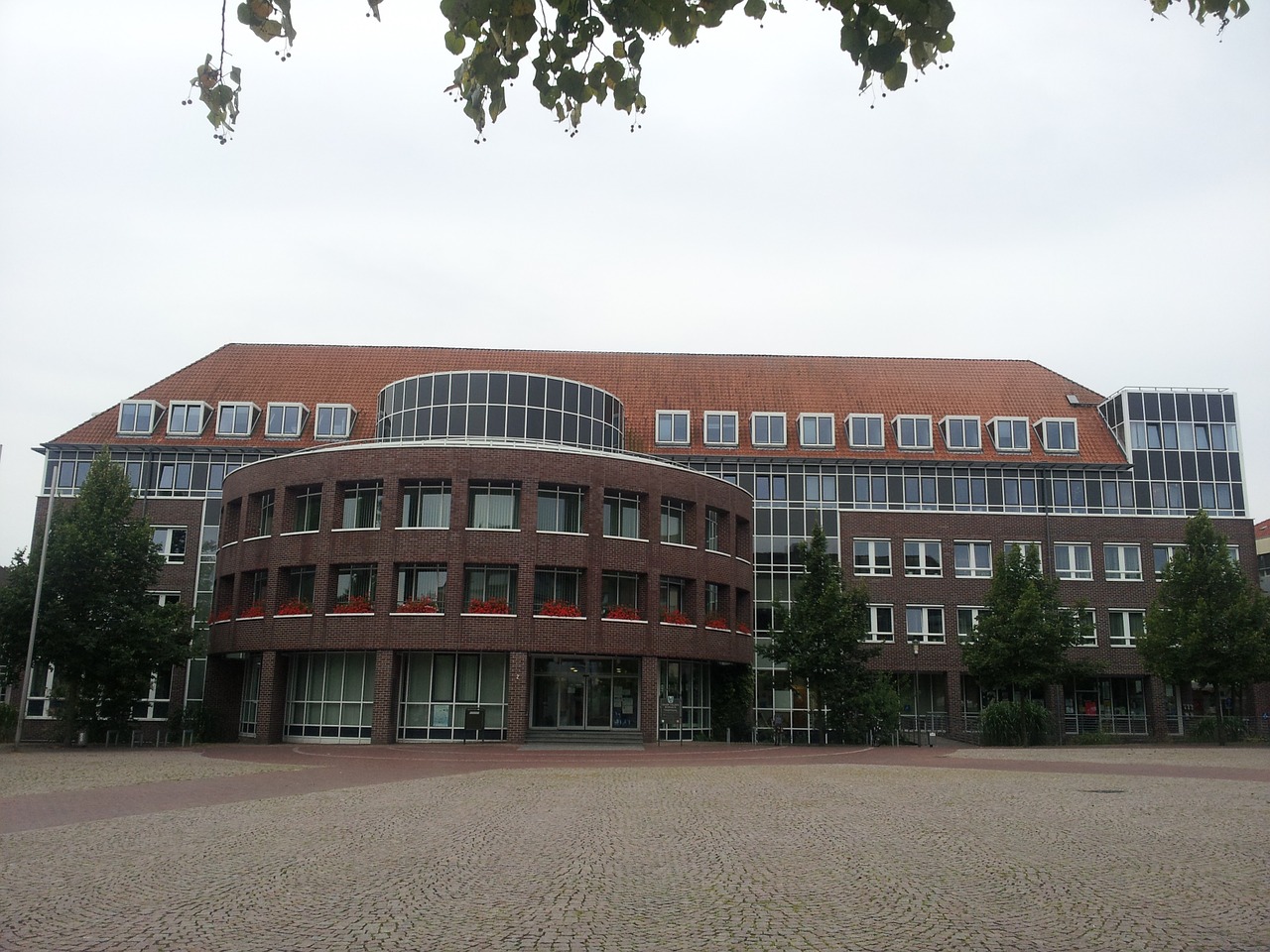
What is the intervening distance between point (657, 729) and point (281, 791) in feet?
66.1

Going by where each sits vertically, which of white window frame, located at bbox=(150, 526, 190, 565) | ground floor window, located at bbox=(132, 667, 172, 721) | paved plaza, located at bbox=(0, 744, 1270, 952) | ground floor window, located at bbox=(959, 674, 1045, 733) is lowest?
paved plaza, located at bbox=(0, 744, 1270, 952)

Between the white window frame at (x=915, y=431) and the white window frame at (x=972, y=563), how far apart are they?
478 centimetres

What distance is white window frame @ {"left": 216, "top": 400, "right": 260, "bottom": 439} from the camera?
5059 cm

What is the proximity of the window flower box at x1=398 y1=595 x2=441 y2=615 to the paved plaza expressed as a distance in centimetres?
1314

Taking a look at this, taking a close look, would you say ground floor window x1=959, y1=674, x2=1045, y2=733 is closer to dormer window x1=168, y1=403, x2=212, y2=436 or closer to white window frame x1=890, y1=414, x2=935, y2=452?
white window frame x1=890, y1=414, x2=935, y2=452

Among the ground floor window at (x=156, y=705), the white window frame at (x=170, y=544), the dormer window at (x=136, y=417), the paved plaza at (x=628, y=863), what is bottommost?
the paved plaza at (x=628, y=863)

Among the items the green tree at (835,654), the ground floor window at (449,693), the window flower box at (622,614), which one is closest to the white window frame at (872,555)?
the green tree at (835,654)

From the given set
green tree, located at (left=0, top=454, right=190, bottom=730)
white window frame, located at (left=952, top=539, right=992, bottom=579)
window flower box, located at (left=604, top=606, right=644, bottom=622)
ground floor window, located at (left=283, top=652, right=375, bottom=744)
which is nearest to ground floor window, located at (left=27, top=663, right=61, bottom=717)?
green tree, located at (left=0, top=454, right=190, bottom=730)

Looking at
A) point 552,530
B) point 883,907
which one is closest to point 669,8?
point 883,907

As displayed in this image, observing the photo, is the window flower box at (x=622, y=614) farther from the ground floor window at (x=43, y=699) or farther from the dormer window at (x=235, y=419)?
the ground floor window at (x=43, y=699)

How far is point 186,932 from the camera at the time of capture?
8.37 metres

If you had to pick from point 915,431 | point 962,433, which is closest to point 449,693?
point 915,431

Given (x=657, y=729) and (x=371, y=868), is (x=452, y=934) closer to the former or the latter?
(x=371, y=868)

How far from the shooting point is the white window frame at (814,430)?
52.5 m
